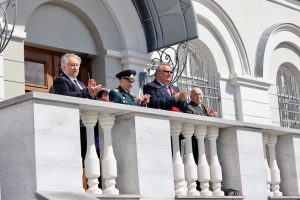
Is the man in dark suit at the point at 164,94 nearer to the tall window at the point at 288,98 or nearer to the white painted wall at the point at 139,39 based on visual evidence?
the white painted wall at the point at 139,39

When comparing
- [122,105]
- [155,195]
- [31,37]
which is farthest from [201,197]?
[31,37]

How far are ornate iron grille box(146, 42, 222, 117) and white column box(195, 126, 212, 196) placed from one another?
3.58 metres

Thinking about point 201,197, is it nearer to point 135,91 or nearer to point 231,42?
point 135,91

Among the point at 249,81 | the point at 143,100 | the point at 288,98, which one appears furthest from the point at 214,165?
the point at 288,98

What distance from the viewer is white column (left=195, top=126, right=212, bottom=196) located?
27.3 ft

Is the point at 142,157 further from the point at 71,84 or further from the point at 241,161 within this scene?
the point at 241,161

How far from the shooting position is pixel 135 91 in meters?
11.6

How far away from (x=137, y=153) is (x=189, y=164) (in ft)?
3.34

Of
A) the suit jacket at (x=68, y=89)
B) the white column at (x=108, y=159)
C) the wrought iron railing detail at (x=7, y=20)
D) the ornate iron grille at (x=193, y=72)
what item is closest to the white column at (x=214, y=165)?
the white column at (x=108, y=159)

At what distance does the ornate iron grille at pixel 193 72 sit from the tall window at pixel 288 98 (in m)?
2.18

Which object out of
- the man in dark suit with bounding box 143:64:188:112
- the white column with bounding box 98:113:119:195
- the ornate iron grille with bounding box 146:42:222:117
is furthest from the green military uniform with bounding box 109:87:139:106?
the ornate iron grille with bounding box 146:42:222:117

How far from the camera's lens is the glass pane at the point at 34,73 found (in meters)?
10.5

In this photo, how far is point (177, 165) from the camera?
7.98 meters

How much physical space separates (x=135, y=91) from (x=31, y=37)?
197 cm
